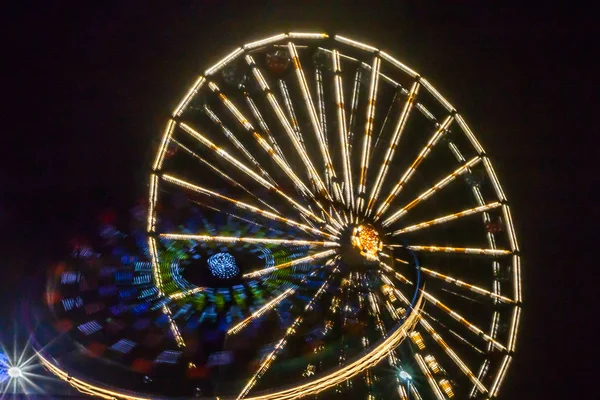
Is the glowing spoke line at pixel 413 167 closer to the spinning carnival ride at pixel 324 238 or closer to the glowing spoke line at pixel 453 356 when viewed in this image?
the spinning carnival ride at pixel 324 238

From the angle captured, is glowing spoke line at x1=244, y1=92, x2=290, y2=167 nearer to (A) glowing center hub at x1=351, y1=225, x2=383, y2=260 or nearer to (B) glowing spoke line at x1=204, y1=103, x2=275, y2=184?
(B) glowing spoke line at x1=204, y1=103, x2=275, y2=184

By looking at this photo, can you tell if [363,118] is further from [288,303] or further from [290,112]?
[288,303]

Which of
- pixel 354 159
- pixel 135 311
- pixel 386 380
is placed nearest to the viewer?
pixel 386 380

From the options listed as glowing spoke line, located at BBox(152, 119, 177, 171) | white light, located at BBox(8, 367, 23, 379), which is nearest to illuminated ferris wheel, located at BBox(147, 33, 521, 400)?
glowing spoke line, located at BBox(152, 119, 177, 171)

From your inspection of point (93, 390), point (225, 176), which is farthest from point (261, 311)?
point (93, 390)

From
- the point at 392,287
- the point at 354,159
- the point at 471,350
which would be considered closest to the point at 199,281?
the point at 392,287

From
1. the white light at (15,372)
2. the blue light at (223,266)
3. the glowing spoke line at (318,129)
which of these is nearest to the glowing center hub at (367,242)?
the glowing spoke line at (318,129)
